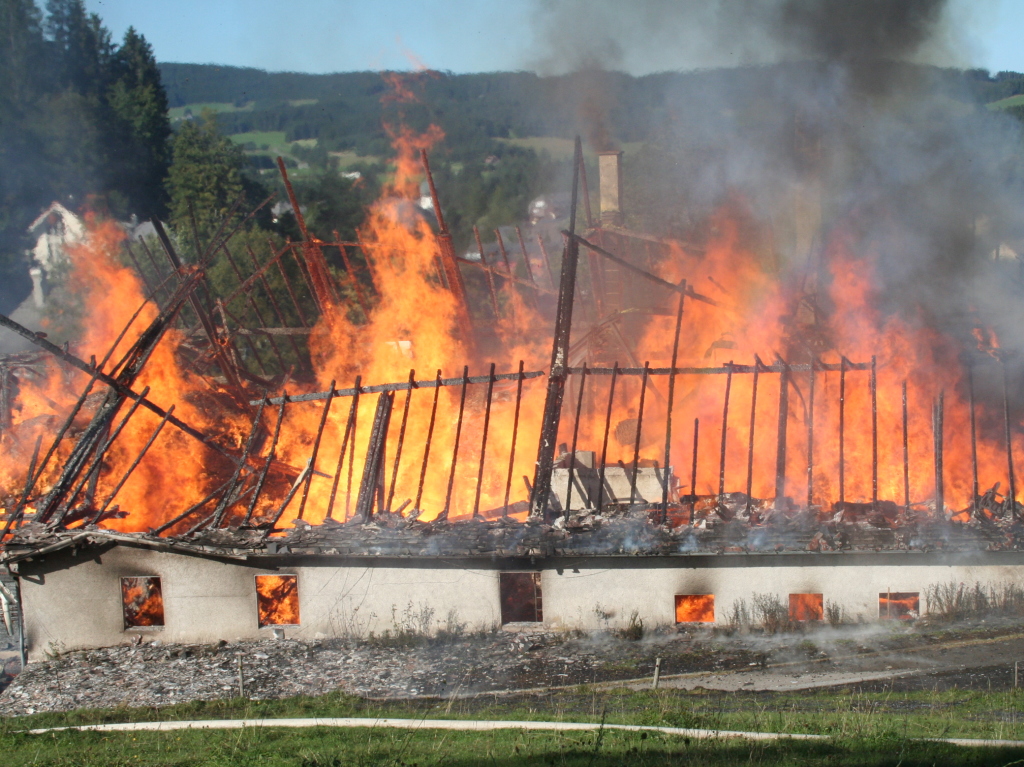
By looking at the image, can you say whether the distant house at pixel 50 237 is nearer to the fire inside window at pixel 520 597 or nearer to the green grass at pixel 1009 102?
the fire inside window at pixel 520 597

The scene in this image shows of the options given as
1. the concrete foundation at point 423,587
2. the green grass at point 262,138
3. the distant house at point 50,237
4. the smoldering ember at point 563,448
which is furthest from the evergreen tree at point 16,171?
the green grass at point 262,138

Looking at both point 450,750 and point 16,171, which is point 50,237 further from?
point 450,750

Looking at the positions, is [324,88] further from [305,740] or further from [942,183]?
[305,740]

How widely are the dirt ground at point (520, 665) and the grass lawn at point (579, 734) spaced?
2.93 ft

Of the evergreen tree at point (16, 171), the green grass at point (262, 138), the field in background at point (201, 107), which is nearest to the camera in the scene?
the evergreen tree at point (16, 171)

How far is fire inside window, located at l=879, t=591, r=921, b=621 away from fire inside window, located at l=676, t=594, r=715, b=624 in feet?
9.54

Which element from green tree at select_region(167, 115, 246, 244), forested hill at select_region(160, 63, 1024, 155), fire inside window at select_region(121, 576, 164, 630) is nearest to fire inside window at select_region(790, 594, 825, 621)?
fire inside window at select_region(121, 576, 164, 630)

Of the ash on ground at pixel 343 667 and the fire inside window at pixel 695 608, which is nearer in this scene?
the ash on ground at pixel 343 667

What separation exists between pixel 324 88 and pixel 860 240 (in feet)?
309

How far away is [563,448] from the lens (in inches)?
931

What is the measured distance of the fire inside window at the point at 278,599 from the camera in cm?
1848

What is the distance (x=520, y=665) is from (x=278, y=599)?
5.59 m

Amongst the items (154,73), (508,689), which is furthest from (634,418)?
(154,73)

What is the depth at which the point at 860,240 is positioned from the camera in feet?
84.0
